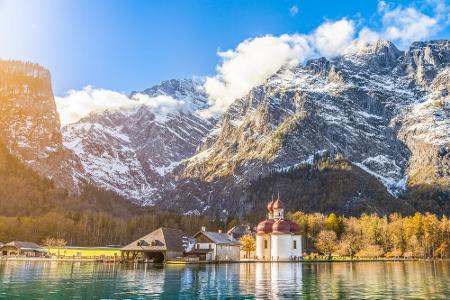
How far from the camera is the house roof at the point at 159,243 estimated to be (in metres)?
118

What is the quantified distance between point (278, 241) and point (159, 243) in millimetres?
43203

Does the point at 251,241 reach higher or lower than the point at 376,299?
higher

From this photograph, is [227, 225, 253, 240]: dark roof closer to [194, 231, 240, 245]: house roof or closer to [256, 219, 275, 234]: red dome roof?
[256, 219, 275, 234]: red dome roof

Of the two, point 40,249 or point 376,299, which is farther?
point 40,249

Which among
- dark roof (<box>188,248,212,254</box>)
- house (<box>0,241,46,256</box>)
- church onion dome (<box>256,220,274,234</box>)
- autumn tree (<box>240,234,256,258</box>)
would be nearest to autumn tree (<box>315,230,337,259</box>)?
church onion dome (<box>256,220,274,234</box>)

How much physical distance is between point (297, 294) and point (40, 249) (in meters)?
133

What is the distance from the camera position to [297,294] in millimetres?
48625

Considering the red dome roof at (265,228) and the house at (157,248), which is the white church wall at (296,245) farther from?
the house at (157,248)

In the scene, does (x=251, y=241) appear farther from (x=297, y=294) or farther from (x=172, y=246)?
(x=297, y=294)

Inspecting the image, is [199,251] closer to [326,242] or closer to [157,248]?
[157,248]

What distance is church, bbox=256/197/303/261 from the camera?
14812 cm

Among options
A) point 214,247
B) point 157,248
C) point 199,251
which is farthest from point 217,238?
point 157,248

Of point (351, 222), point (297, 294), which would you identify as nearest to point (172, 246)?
point (297, 294)

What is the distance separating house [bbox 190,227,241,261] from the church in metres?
15.4
